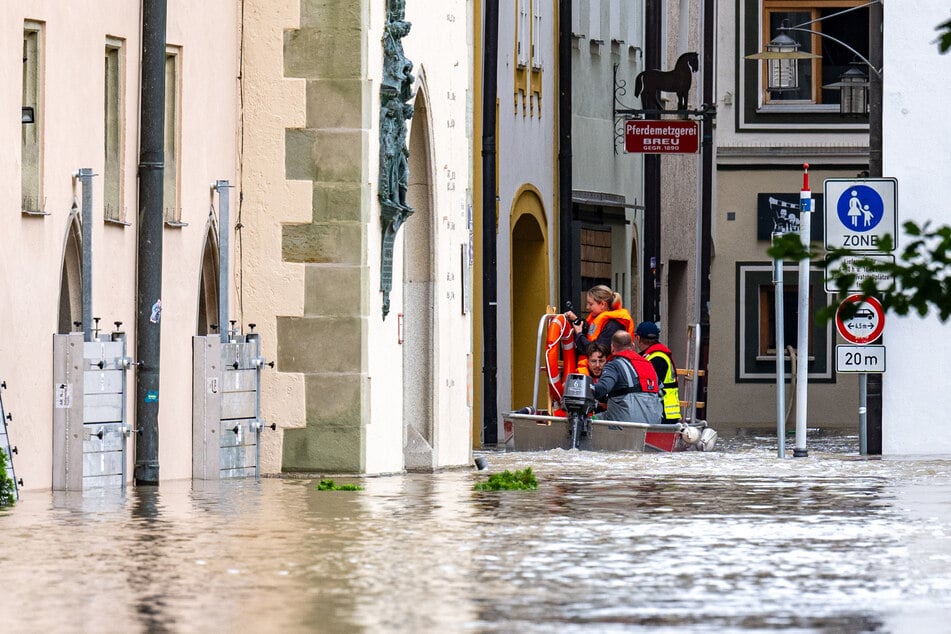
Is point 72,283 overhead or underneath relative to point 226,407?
overhead

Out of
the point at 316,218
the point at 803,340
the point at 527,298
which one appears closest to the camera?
the point at 316,218

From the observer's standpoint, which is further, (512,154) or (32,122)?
(512,154)

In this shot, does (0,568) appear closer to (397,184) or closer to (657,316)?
(397,184)

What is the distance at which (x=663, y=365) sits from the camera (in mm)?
27344

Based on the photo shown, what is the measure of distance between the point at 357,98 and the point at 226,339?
2.35 metres

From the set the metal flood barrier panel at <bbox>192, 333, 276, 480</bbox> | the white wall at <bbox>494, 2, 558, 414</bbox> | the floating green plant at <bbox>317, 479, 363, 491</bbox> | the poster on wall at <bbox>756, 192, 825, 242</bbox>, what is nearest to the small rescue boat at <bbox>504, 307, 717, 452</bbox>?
the white wall at <bbox>494, 2, 558, 414</bbox>

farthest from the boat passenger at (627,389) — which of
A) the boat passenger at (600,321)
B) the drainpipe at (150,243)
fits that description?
the drainpipe at (150,243)

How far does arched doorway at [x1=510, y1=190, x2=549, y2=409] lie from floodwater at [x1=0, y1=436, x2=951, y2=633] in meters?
17.6

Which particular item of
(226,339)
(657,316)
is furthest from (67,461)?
(657,316)

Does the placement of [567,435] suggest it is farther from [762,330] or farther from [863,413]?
[762,330]

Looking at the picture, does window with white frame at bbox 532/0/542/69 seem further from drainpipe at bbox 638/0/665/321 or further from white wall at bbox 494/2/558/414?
drainpipe at bbox 638/0/665/321

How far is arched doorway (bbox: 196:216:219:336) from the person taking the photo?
2008 cm

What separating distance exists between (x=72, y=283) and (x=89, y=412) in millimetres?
940

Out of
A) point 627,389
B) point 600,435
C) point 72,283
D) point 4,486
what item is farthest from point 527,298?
point 4,486
